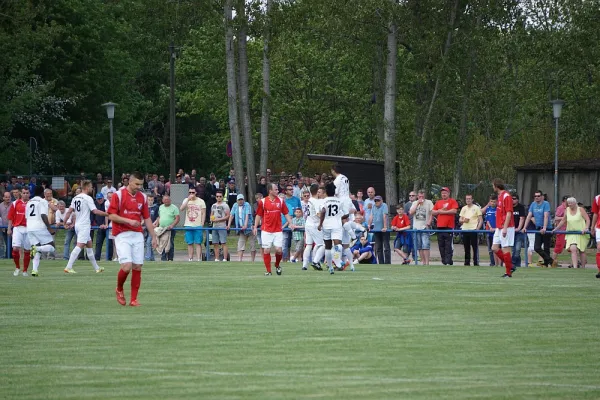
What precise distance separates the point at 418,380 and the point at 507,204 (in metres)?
14.1

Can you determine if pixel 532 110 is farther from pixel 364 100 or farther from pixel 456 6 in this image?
pixel 456 6

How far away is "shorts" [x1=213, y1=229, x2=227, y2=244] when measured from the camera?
34250 mm

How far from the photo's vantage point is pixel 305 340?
→ 14.2 meters

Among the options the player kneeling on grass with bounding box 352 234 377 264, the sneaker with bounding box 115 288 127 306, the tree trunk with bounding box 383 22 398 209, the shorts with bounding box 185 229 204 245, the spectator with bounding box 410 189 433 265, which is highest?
the tree trunk with bounding box 383 22 398 209

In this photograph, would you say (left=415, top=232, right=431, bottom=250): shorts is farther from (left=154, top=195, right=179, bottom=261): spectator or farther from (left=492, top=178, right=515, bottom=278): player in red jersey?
(left=154, top=195, right=179, bottom=261): spectator

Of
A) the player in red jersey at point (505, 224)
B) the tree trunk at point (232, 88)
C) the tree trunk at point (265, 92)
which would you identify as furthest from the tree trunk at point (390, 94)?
the player in red jersey at point (505, 224)

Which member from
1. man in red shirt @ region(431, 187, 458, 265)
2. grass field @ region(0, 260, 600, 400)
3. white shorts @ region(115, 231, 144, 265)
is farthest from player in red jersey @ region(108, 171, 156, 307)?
man in red shirt @ region(431, 187, 458, 265)

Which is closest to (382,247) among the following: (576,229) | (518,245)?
(518,245)

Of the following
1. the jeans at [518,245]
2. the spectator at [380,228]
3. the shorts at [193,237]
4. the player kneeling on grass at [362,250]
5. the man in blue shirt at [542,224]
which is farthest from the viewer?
the shorts at [193,237]

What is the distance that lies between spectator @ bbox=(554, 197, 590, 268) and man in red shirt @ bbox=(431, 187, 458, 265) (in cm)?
305

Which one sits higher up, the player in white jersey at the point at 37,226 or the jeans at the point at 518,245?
the player in white jersey at the point at 37,226

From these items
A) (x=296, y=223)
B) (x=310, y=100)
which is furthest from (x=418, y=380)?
(x=310, y=100)

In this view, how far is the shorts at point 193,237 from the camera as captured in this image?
3466cm

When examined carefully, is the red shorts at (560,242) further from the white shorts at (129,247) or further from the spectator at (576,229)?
the white shorts at (129,247)
